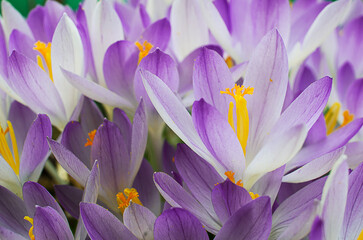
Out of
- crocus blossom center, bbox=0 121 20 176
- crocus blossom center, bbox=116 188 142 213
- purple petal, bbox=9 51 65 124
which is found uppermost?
purple petal, bbox=9 51 65 124

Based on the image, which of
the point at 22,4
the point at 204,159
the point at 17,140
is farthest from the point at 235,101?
the point at 22,4

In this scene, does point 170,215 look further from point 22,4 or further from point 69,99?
point 22,4

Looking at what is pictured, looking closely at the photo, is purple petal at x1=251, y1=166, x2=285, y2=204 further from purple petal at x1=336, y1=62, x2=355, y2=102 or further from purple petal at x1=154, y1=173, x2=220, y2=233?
purple petal at x1=336, y1=62, x2=355, y2=102

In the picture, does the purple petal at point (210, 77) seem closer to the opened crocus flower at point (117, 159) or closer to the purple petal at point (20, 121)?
the opened crocus flower at point (117, 159)

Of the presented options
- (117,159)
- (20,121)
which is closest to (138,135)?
(117,159)

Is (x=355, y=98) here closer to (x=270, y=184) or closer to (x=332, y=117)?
(x=332, y=117)

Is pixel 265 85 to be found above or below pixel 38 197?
above

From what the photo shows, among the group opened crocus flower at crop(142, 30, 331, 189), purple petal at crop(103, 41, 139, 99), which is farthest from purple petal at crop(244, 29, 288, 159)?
purple petal at crop(103, 41, 139, 99)
